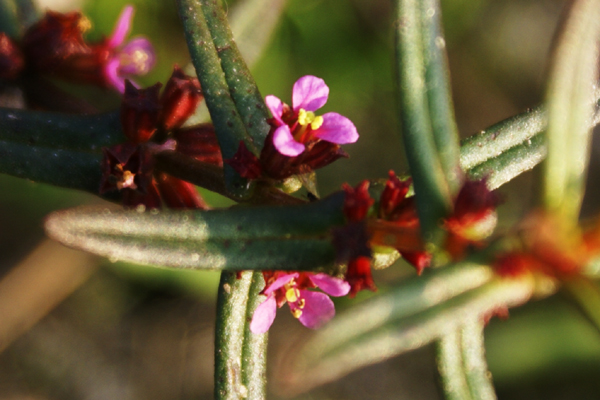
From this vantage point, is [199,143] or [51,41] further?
[51,41]

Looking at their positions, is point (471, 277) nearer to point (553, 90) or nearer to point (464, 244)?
point (464, 244)

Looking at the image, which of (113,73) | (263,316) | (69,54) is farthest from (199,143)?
(113,73)

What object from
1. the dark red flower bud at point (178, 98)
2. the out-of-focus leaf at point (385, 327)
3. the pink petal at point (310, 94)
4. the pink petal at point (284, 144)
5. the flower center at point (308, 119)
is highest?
the dark red flower bud at point (178, 98)

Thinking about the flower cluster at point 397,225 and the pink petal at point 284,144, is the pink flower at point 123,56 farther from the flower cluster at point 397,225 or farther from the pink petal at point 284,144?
the flower cluster at point 397,225

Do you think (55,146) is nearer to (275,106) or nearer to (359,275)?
(275,106)

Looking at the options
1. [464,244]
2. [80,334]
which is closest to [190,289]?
[80,334]

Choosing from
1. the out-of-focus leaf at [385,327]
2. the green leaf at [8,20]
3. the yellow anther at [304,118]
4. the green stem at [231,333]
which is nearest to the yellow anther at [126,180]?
the green stem at [231,333]

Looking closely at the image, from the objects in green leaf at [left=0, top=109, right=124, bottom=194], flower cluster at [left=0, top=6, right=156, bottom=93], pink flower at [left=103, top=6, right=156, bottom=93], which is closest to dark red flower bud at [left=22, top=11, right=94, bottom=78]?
flower cluster at [left=0, top=6, right=156, bottom=93]
